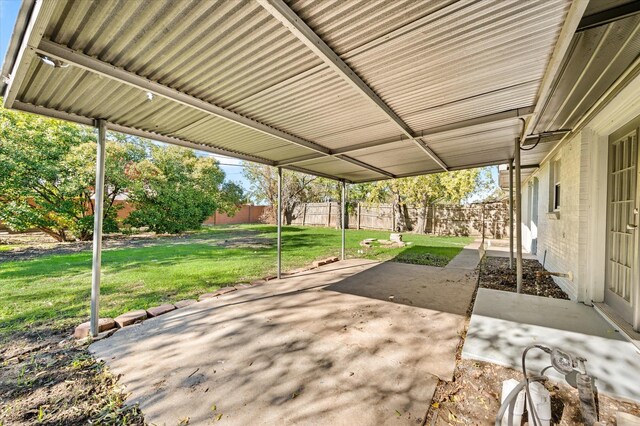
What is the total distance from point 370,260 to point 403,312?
3.89 metres

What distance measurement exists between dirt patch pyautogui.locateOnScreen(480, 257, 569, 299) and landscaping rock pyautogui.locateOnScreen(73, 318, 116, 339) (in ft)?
19.3

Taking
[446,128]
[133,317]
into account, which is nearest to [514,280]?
[446,128]

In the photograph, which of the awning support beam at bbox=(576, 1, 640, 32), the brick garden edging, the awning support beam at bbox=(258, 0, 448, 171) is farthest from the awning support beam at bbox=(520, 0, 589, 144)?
the brick garden edging

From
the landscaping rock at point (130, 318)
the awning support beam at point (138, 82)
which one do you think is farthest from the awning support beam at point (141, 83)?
the landscaping rock at point (130, 318)

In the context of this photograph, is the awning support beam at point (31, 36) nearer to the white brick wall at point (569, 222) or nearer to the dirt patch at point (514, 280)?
the white brick wall at point (569, 222)

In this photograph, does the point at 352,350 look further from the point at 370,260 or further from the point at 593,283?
the point at 370,260

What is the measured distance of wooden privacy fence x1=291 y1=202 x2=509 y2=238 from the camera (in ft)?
43.9

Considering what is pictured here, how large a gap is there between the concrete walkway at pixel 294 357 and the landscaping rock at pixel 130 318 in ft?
0.49

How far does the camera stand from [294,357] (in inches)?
101

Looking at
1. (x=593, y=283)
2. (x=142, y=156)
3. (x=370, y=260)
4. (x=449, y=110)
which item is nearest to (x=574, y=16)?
→ (x=449, y=110)

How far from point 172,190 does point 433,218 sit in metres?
13.9

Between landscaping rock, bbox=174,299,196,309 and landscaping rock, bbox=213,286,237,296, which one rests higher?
landscaping rock, bbox=213,286,237,296

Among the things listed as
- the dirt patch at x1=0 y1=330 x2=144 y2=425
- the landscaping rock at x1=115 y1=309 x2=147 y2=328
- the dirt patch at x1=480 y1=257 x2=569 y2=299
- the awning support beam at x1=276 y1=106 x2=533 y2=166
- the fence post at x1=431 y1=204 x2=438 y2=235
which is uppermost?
the awning support beam at x1=276 y1=106 x2=533 y2=166

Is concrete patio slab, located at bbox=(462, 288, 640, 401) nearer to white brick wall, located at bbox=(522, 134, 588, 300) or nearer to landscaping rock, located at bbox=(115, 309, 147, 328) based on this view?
white brick wall, located at bbox=(522, 134, 588, 300)
